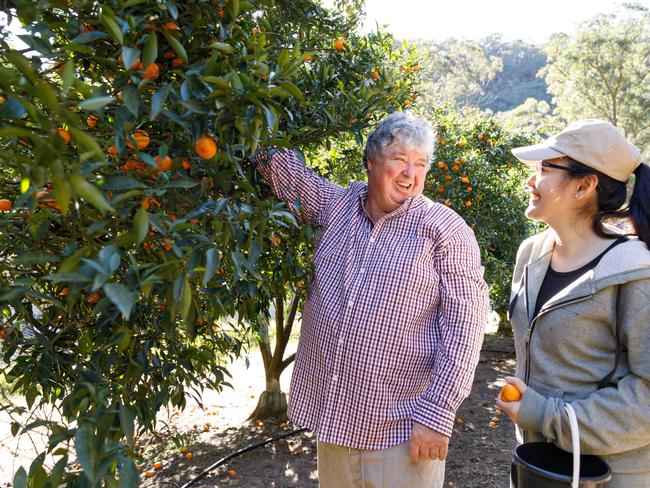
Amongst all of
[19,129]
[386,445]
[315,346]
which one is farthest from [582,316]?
[19,129]

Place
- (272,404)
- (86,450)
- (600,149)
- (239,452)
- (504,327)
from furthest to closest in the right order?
(504,327) < (272,404) < (239,452) < (600,149) < (86,450)

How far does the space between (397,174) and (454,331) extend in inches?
21.9

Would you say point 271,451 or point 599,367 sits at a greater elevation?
point 599,367

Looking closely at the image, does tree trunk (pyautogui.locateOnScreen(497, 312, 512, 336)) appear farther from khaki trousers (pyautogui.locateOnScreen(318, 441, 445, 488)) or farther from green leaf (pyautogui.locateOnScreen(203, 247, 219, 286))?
green leaf (pyautogui.locateOnScreen(203, 247, 219, 286))

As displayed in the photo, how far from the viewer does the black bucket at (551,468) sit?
140cm

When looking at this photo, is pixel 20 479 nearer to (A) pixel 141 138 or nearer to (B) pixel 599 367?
(A) pixel 141 138

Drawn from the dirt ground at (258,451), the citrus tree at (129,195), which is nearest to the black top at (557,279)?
the citrus tree at (129,195)

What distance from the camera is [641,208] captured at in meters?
1.59

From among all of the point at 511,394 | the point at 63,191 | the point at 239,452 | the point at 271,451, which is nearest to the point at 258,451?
the point at 271,451

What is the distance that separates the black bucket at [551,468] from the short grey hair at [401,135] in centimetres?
99

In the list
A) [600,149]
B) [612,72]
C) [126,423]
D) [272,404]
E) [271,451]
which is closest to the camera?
[126,423]

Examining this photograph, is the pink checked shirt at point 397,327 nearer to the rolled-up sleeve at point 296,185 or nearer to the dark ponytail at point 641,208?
the rolled-up sleeve at point 296,185

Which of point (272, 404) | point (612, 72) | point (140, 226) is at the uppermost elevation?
point (612, 72)

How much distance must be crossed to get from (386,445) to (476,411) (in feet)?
12.2
